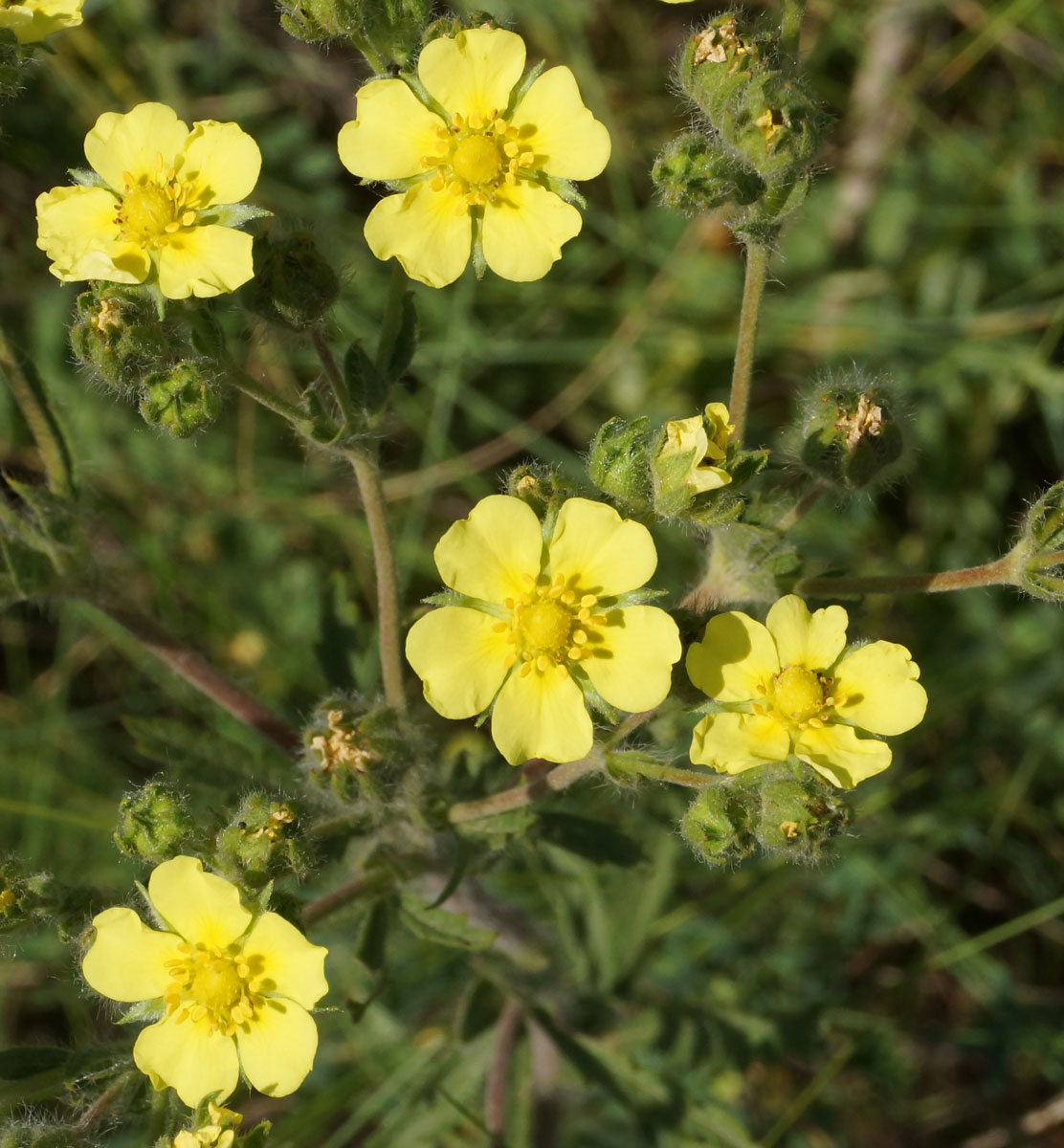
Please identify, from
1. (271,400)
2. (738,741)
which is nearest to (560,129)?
(271,400)

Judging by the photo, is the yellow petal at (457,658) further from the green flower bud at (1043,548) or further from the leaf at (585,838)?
the green flower bud at (1043,548)

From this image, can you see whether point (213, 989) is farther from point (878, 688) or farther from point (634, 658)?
point (878, 688)

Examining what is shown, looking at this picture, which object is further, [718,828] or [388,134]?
[388,134]

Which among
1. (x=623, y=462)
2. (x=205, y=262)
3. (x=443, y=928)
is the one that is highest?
(x=205, y=262)

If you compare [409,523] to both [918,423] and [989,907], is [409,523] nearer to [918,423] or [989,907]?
[918,423]

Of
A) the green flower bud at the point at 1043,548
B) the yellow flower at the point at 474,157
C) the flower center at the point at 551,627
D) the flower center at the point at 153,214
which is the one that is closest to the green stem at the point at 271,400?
the flower center at the point at 153,214

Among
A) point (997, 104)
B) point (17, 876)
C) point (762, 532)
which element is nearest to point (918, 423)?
point (997, 104)
